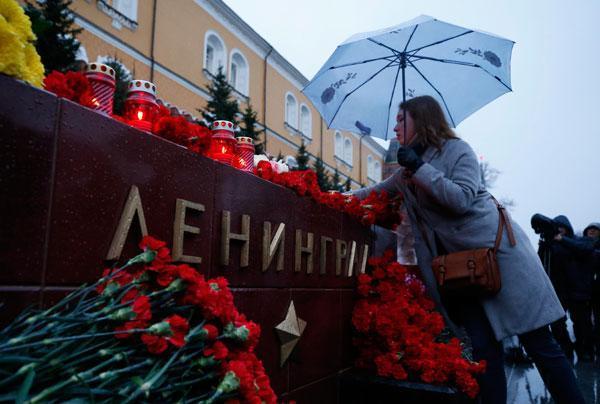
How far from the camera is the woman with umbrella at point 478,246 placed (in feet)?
7.32

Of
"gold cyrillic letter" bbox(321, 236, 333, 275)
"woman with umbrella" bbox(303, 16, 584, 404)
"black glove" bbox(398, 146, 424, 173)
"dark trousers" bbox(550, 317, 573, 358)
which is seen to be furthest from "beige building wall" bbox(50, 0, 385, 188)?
"dark trousers" bbox(550, 317, 573, 358)

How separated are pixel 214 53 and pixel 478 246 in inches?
597

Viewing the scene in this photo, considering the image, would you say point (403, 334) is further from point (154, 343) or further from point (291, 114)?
point (291, 114)

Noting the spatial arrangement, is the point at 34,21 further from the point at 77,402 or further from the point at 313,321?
the point at 313,321

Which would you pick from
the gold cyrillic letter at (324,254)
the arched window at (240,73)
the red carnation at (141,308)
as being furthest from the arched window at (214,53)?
the red carnation at (141,308)

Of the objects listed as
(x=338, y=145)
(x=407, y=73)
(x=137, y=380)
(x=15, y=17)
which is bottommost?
(x=137, y=380)

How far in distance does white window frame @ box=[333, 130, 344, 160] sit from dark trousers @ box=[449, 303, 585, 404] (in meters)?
24.1

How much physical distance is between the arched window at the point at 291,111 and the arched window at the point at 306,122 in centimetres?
101

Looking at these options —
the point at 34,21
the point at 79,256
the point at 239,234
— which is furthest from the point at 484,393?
the point at 34,21

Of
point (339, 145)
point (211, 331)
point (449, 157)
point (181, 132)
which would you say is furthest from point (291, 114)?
point (211, 331)

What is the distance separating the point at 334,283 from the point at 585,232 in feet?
17.4

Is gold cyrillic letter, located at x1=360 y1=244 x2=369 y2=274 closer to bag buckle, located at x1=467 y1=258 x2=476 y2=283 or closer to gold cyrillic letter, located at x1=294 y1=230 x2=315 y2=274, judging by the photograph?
gold cyrillic letter, located at x1=294 y1=230 x2=315 y2=274

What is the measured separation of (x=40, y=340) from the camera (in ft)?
3.21

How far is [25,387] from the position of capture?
801 millimetres
